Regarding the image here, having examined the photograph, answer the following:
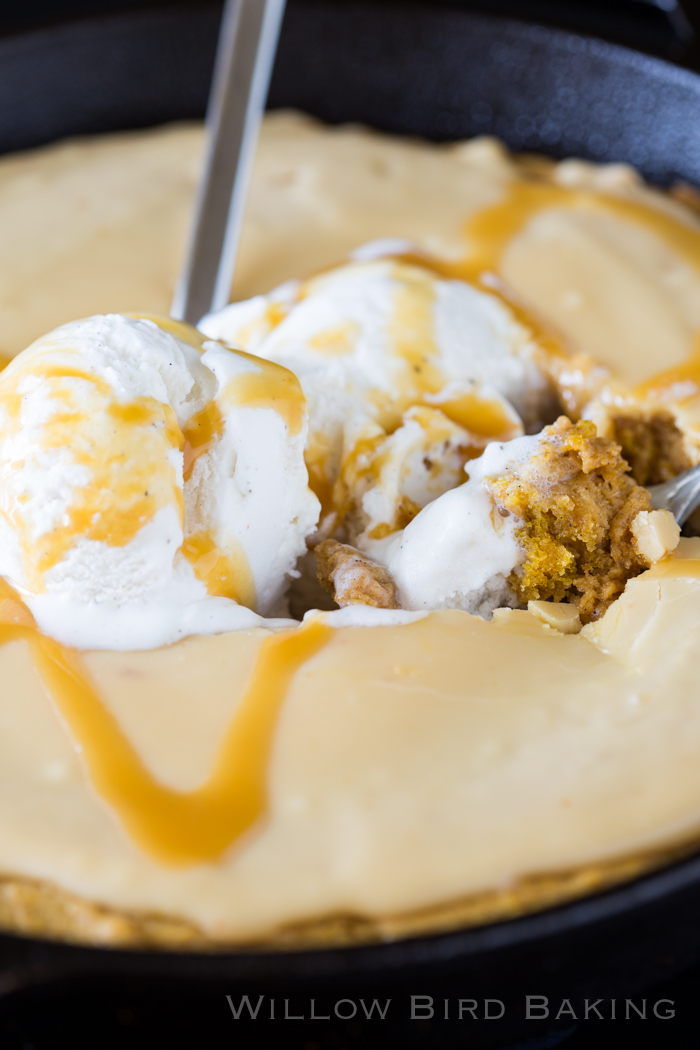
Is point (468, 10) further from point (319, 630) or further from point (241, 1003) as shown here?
point (241, 1003)

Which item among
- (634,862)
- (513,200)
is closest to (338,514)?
(634,862)

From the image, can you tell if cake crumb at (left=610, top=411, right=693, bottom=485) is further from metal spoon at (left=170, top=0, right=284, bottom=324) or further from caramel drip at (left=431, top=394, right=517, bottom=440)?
metal spoon at (left=170, top=0, right=284, bottom=324)

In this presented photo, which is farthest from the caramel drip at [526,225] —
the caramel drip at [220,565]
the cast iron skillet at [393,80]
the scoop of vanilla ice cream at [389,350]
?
the caramel drip at [220,565]

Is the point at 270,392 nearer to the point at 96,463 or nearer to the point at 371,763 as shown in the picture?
the point at 96,463

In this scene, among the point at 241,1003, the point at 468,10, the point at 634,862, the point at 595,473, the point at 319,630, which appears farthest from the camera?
the point at 468,10

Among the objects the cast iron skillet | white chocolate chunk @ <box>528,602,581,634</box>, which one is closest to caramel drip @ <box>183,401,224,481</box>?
white chocolate chunk @ <box>528,602,581,634</box>

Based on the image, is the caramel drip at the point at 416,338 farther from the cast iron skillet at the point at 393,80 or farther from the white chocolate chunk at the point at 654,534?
the cast iron skillet at the point at 393,80

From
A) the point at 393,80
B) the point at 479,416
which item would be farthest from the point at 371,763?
the point at 393,80
